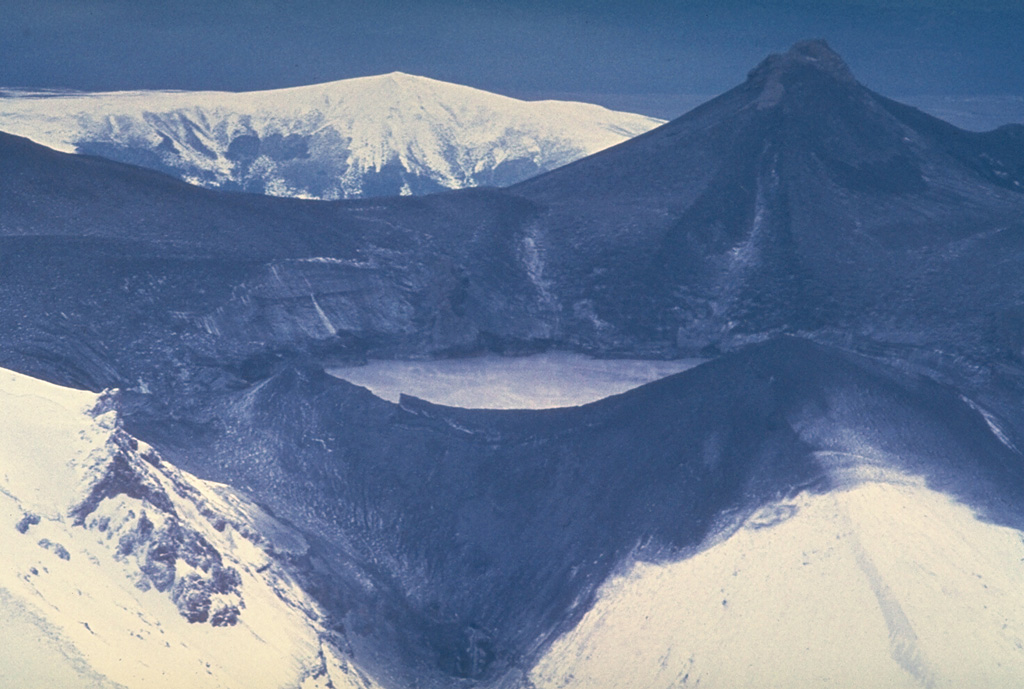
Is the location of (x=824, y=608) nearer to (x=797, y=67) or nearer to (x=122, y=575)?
(x=122, y=575)

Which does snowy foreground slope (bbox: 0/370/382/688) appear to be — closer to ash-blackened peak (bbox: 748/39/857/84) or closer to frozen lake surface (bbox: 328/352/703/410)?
frozen lake surface (bbox: 328/352/703/410)

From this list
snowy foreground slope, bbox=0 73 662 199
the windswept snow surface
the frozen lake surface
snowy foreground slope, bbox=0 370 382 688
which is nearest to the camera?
snowy foreground slope, bbox=0 370 382 688

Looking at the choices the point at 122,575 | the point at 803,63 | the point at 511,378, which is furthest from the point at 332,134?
the point at 122,575

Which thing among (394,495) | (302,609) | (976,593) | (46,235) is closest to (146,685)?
(302,609)

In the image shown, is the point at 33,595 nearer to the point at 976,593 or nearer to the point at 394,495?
the point at 394,495

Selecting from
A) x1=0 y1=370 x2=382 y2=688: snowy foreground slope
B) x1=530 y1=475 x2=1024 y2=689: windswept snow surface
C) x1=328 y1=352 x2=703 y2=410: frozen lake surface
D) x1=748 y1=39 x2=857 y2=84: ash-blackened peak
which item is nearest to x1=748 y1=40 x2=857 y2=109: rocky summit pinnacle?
x1=748 y1=39 x2=857 y2=84: ash-blackened peak
